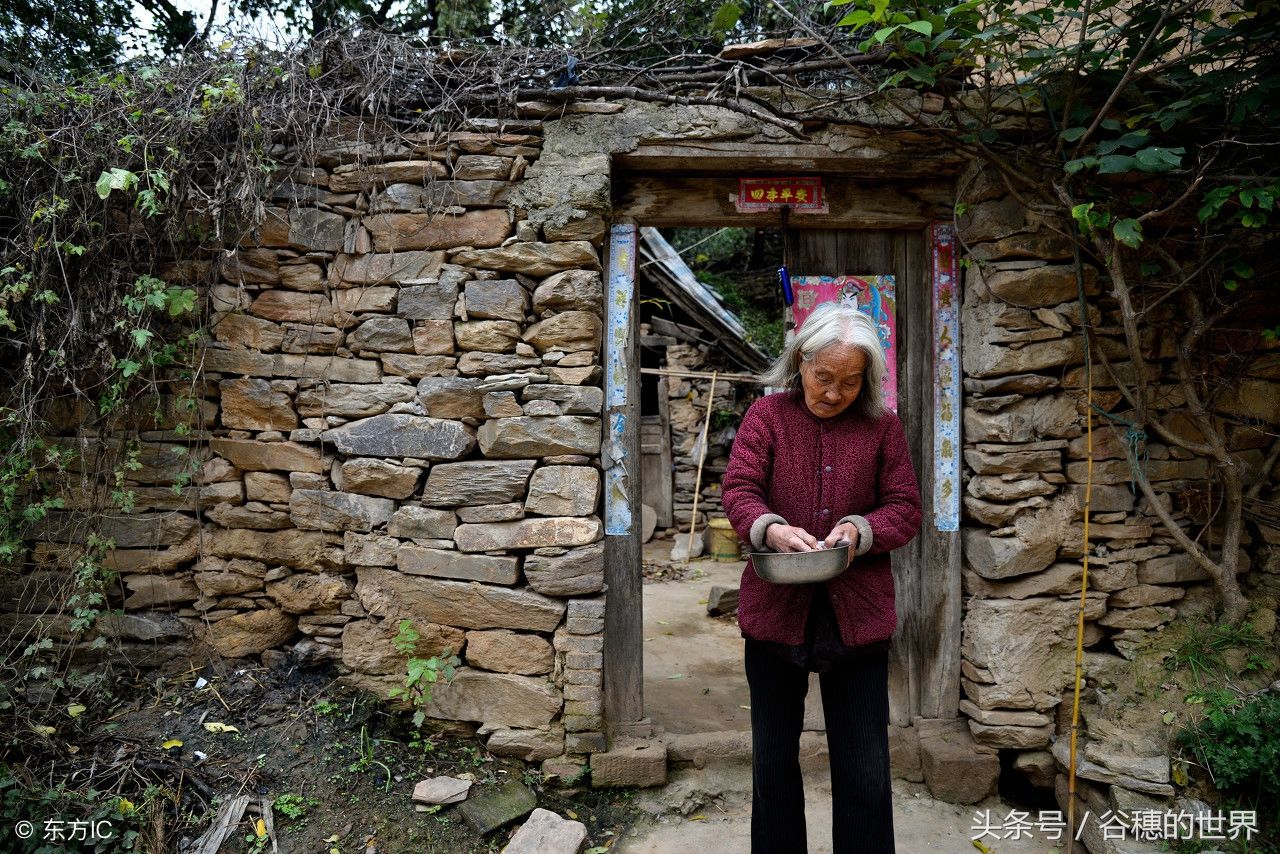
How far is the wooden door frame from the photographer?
10.5 feet

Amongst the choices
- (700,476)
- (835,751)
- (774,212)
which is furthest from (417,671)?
(700,476)

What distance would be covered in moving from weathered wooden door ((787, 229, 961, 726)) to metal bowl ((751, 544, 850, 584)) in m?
1.59

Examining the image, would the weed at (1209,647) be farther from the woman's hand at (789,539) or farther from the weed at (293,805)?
the weed at (293,805)

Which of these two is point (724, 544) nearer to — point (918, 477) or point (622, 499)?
point (918, 477)

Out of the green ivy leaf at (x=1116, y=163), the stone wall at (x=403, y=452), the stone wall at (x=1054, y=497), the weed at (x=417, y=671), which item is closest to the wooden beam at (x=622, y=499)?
the stone wall at (x=403, y=452)

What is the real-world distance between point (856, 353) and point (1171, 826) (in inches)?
84.2

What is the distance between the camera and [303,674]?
3.18 m

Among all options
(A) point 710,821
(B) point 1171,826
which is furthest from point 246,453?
(B) point 1171,826

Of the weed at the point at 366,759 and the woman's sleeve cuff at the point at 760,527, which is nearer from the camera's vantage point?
the woman's sleeve cuff at the point at 760,527

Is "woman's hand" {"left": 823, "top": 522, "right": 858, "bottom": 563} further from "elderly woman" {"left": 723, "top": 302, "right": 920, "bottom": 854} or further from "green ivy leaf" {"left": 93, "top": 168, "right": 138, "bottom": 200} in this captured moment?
"green ivy leaf" {"left": 93, "top": 168, "right": 138, "bottom": 200}

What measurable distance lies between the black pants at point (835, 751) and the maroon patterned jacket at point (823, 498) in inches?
4.6

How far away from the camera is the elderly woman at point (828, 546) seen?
6.59 ft

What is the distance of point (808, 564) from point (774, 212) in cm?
192

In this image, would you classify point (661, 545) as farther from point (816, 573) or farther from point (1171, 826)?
point (816, 573)
